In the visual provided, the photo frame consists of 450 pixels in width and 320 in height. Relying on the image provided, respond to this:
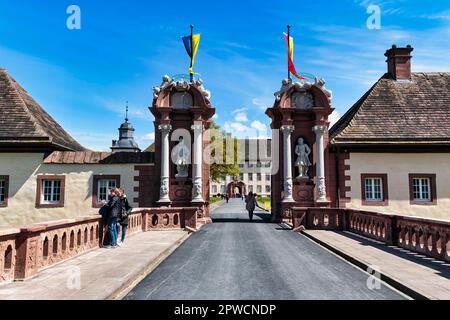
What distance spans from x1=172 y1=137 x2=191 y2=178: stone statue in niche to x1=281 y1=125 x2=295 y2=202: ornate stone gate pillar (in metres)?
5.30

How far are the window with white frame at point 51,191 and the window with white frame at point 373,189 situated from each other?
15.8 m

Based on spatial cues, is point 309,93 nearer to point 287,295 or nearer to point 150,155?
point 150,155

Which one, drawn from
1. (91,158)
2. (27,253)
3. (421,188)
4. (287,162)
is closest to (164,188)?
(91,158)

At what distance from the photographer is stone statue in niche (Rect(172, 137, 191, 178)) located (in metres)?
19.4

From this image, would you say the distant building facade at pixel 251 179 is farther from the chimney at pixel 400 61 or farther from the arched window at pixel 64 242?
the arched window at pixel 64 242

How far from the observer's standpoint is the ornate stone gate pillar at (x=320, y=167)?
18.9 meters

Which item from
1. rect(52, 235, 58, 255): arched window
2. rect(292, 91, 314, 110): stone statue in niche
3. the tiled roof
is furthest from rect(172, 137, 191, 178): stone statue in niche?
rect(52, 235, 58, 255): arched window

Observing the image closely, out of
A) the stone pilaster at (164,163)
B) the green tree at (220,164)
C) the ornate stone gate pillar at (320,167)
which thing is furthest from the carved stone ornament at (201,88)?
the green tree at (220,164)

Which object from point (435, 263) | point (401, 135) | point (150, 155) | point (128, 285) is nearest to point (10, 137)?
point (150, 155)

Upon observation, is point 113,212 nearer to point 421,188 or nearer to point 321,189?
point 321,189

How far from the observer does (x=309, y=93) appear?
20109mm

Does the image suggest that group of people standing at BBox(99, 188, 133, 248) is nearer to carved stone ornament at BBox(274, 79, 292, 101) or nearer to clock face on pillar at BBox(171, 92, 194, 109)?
clock face on pillar at BBox(171, 92, 194, 109)

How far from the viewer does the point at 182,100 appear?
782 inches

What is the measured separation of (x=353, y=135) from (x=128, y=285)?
614 inches
